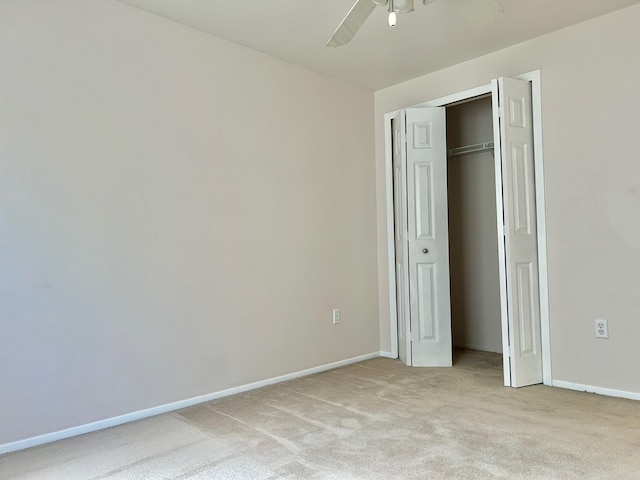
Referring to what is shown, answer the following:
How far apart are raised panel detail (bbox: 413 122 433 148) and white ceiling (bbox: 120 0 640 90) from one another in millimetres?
473

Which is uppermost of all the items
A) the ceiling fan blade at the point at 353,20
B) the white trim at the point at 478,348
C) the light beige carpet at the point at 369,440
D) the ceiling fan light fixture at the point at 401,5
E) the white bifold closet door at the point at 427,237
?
the ceiling fan light fixture at the point at 401,5

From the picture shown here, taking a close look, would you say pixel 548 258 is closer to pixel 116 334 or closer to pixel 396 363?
pixel 396 363

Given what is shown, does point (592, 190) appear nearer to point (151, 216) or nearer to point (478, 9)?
point (478, 9)

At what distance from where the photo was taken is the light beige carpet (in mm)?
1996

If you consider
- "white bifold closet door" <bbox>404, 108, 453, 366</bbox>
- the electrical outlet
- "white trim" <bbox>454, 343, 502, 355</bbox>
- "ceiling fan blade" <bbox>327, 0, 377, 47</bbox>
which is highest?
"ceiling fan blade" <bbox>327, 0, 377, 47</bbox>

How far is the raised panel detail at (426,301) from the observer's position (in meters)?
3.87

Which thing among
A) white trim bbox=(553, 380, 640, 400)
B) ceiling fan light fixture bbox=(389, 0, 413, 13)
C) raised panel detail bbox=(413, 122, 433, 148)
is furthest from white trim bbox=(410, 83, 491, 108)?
white trim bbox=(553, 380, 640, 400)

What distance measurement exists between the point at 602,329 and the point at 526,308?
0.47 m

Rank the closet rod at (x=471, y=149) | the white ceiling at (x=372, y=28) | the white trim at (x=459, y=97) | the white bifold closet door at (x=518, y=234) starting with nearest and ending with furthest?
the white ceiling at (x=372, y=28)
the white bifold closet door at (x=518, y=234)
the white trim at (x=459, y=97)
the closet rod at (x=471, y=149)

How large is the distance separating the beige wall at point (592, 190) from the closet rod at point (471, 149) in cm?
97

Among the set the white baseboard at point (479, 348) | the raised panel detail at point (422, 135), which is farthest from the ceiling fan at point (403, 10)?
the white baseboard at point (479, 348)

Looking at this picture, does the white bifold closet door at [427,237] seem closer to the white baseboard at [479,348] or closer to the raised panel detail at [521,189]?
the raised panel detail at [521,189]

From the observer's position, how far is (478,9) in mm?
2395

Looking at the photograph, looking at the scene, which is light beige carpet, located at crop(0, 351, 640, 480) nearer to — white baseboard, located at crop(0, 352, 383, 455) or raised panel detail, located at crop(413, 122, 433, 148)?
white baseboard, located at crop(0, 352, 383, 455)
